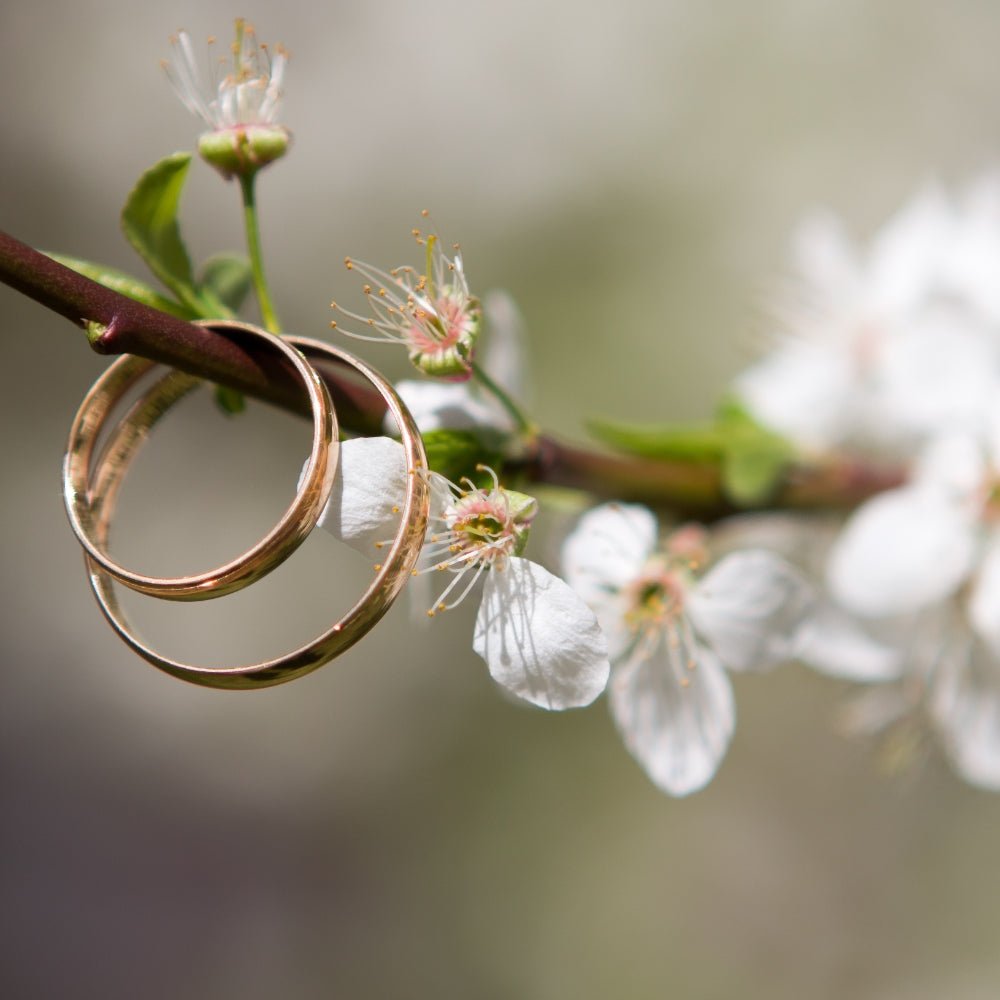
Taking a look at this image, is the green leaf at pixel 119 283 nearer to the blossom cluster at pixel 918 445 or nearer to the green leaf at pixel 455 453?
the green leaf at pixel 455 453

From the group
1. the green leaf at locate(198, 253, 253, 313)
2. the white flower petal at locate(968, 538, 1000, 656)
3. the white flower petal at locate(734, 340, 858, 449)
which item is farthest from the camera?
the white flower petal at locate(734, 340, 858, 449)

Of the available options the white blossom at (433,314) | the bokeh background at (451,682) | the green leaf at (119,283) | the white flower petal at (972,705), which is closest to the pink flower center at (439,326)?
the white blossom at (433,314)

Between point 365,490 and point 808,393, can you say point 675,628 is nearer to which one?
point 365,490

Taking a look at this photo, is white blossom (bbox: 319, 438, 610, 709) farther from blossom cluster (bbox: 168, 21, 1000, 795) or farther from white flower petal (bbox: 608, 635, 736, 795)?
white flower petal (bbox: 608, 635, 736, 795)

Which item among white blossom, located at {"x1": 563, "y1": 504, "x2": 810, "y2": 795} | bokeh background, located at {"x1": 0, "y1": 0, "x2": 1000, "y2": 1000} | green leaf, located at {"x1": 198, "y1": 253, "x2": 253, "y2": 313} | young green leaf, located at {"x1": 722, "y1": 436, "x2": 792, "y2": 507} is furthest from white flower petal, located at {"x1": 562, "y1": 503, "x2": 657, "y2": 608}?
bokeh background, located at {"x1": 0, "y1": 0, "x2": 1000, "y2": 1000}

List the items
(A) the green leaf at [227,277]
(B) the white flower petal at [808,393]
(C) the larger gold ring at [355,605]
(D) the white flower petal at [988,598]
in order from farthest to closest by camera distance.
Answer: (B) the white flower petal at [808,393] < (D) the white flower petal at [988,598] < (A) the green leaf at [227,277] < (C) the larger gold ring at [355,605]
